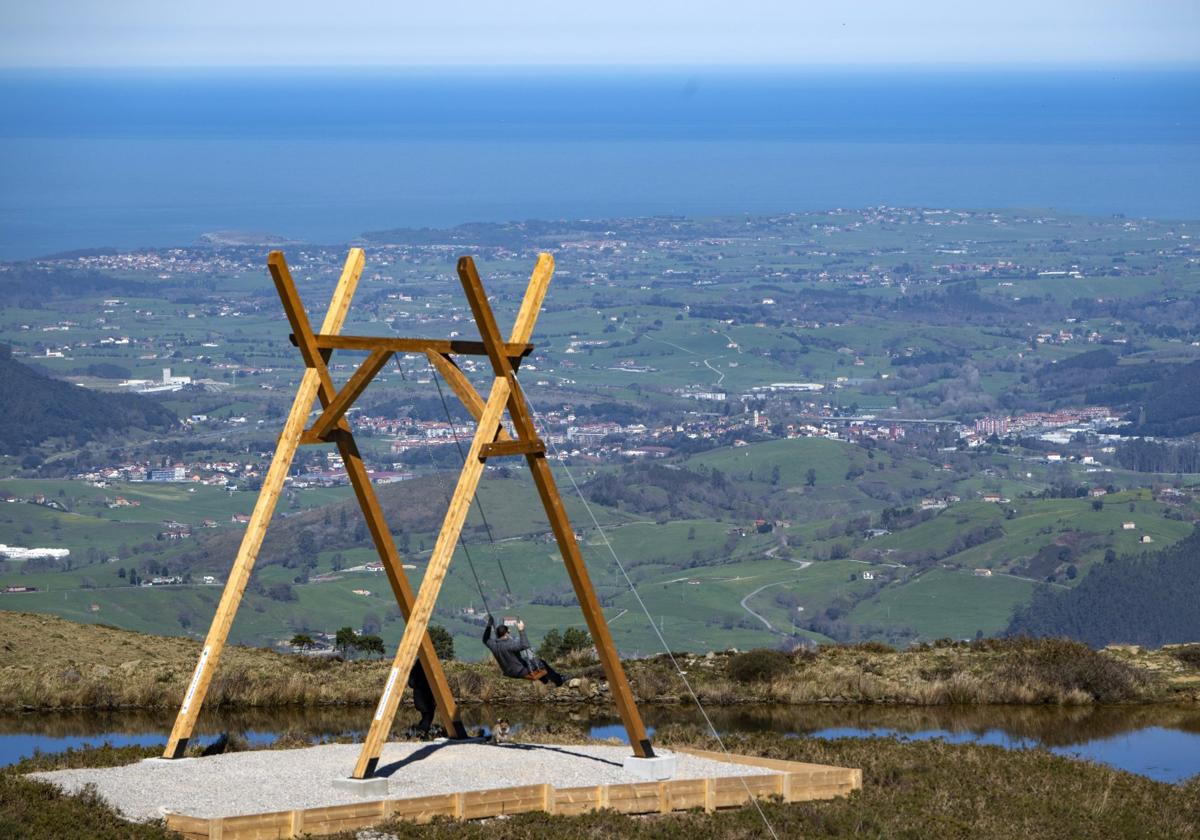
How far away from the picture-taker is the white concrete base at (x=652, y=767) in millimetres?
18641

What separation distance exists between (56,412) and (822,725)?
90.2 m

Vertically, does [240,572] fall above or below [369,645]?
above

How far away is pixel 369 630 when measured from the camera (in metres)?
56.6

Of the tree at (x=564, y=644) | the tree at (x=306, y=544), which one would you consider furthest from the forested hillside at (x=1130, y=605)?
the tree at (x=306, y=544)

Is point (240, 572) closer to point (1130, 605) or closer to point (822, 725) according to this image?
point (822, 725)

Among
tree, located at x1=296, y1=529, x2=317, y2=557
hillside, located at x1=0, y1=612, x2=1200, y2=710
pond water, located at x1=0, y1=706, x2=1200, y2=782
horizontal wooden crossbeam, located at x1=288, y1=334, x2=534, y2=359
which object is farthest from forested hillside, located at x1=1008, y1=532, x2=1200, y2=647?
horizontal wooden crossbeam, located at x1=288, y1=334, x2=534, y2=359

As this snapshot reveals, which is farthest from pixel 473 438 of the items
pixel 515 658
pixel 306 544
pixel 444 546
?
pixel 306 544

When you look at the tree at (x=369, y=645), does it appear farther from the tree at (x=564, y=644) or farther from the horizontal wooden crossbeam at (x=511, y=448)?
the horizontal wooden crossbeam at (x=511, y=448)

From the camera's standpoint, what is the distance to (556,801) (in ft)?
57.8

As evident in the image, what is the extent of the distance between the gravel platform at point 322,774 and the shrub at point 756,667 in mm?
7800

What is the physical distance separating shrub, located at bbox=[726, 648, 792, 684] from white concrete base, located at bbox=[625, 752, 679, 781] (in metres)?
9.15

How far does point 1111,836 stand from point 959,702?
347 inches

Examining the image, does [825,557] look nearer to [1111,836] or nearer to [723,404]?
[723,404]

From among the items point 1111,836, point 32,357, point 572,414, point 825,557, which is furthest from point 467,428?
point 1111,836
